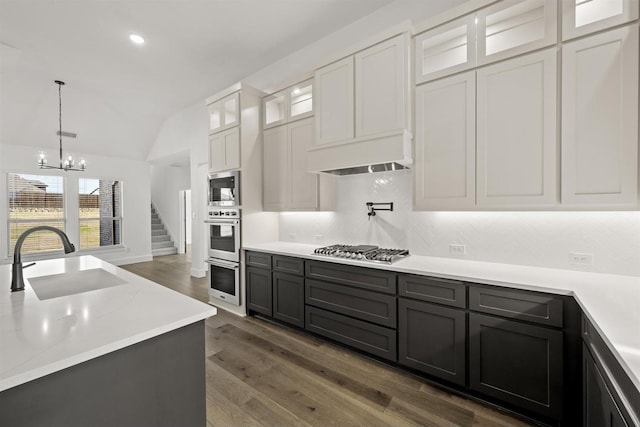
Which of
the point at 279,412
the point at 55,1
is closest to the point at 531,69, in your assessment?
the point at 279,412

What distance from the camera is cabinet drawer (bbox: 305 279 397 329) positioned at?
7.50ft

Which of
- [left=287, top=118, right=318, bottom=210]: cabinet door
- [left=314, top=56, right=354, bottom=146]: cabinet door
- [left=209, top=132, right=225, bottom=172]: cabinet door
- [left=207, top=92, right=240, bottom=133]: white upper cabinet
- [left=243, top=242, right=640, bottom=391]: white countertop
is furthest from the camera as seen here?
[left=209, top=132, right=225, bottom=172]: cabinet door

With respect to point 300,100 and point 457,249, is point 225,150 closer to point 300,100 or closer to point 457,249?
point 300,100

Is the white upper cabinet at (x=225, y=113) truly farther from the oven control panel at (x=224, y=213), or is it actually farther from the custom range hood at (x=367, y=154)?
the custom range hood at (x=367, y=154)

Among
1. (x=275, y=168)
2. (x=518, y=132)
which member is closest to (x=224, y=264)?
(x=275, y=168)

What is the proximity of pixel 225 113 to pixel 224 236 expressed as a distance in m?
1.66

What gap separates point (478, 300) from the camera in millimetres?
1863

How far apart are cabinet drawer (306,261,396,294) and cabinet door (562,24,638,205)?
1317 mm

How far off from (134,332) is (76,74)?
5.31m

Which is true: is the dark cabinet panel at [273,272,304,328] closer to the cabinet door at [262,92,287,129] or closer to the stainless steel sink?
the stainless steel sink

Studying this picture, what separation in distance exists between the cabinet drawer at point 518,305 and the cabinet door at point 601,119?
0.67 m

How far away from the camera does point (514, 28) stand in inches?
83.7

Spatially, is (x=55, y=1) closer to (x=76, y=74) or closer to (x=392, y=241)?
(x=76, y=74)

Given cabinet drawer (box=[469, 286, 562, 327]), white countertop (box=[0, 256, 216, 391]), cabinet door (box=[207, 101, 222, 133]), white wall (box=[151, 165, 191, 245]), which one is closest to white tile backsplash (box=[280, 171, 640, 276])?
cabinet drawer (box=[469, 286, 562, 327])
